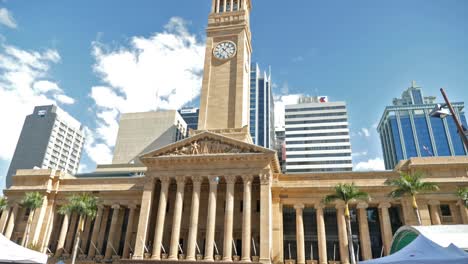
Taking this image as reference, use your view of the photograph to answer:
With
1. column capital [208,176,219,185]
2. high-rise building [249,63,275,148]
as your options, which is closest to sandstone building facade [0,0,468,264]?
column capital [208,176,219,185]

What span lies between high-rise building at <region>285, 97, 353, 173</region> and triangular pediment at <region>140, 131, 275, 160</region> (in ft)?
269

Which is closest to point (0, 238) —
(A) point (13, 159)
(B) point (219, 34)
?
(B) point (219, 34)

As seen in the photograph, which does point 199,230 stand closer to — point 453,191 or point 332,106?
point 453,191

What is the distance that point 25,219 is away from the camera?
183 feet

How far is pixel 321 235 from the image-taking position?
44688 millimetres

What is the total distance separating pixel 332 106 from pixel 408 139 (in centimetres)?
4662

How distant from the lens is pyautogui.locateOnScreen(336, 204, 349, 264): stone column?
42.8 m

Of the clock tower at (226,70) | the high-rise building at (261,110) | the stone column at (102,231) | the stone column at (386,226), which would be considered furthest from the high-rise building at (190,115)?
the stone column at (386,226)

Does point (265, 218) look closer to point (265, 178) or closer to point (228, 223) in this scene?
point (228, 223)

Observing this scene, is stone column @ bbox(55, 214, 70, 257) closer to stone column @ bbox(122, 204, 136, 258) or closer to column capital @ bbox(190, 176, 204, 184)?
stone column @ bbox(122, 204, 136, 258)

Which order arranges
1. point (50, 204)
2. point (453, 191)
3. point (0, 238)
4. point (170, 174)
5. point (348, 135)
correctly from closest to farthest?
1. point (0, 238)
2. point (453, 191)
3. point (170, 174)
4. point (50, 204)
5. point (348, 135)

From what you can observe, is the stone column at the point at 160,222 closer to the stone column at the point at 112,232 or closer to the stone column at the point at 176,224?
the stone column at the point at 176,224

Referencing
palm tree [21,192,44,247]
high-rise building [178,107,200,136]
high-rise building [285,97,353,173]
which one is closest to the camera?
palm tree [21,192,44,247]

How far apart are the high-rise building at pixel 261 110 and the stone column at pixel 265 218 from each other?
106m
